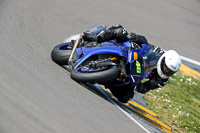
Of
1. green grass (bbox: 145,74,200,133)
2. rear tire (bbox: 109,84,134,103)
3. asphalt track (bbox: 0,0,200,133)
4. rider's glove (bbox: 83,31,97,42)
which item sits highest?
rider's glove (bbox: 83,31,97,42)

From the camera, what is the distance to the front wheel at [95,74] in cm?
545

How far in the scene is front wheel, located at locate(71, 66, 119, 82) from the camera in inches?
215

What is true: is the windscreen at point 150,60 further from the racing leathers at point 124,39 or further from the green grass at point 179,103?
the green grass at point 179,103

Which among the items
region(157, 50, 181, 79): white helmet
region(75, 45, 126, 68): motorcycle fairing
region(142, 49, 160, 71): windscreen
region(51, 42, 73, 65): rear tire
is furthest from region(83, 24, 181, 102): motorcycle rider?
region(51, 42, 73, 65): rear tire

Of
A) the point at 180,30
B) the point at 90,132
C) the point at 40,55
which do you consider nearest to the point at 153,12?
the point at 180,30

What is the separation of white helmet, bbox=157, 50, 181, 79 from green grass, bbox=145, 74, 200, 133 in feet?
4.43

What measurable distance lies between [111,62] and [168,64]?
101 centimetres

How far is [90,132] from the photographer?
4.55 metres

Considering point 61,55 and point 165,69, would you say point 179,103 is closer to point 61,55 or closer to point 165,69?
point 165,69

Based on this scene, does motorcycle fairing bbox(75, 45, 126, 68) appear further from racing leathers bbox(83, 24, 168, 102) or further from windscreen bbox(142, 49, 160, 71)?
Result: windscreen bbox(142, 49, 160, 71)

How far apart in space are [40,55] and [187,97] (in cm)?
389

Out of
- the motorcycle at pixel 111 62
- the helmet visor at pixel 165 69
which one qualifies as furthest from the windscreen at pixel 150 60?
the helmet visor at pixel 165 69

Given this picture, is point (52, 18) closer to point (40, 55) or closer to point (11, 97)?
point (40, 55)

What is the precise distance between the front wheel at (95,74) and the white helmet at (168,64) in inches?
34.0
